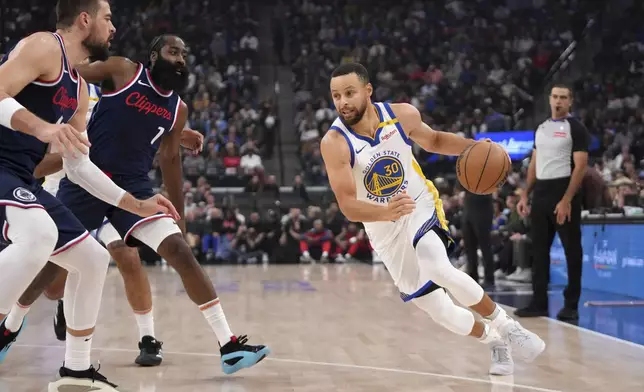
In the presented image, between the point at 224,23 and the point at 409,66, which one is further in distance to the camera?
the point at 224,23

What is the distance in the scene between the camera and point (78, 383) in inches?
159

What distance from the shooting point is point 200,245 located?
1653 cm

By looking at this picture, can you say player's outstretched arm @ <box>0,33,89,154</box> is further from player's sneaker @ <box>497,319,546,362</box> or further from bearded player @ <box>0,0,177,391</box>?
player's sneaker @ <box>497,319,546,362</box>

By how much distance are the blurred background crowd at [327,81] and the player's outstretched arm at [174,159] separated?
23.4ft

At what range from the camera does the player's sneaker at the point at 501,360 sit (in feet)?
15.4

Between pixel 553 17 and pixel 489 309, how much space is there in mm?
19042

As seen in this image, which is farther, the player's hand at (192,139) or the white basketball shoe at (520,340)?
the player's hand at (192,139)

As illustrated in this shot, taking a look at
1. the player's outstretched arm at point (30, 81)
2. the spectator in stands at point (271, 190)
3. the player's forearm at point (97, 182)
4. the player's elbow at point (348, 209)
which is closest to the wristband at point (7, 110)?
the player's outstretched arm at point (30, 81)

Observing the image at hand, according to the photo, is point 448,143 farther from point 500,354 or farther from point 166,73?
point 166,73

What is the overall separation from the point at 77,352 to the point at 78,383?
0.15 metres

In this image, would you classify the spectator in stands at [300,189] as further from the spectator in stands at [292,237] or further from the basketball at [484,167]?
the basketball at [484,167]

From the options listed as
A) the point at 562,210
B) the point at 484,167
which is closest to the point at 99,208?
the point at 484,167

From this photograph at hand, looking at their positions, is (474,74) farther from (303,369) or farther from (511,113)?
(303,369)

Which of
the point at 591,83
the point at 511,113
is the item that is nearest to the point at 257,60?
the point at 511,113
